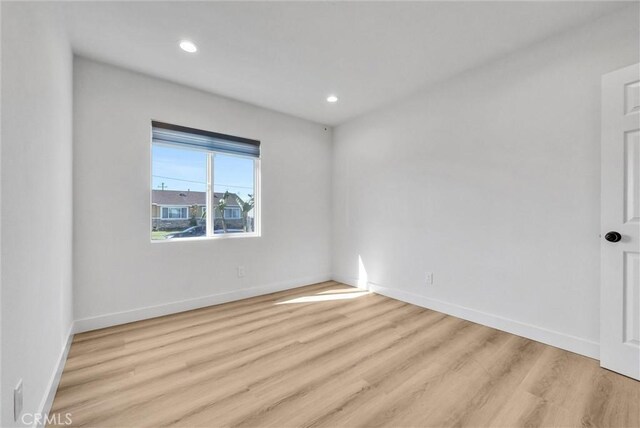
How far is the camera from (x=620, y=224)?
6.07 ft

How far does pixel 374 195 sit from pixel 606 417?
2.79m

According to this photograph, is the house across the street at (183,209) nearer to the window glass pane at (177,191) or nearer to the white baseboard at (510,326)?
the window glass pane at (177,191)

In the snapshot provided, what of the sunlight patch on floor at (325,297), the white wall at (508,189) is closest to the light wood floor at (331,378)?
the white wall at (508,189)

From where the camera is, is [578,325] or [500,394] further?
[578,325]

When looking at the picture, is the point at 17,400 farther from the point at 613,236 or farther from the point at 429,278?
the point at 613,236

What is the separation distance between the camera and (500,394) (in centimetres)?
163

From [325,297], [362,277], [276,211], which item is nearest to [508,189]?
[362,277]

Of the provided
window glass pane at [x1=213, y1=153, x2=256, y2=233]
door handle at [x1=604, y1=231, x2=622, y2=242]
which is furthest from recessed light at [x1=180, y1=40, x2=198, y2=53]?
door handle at [x1=604, y1=231, x2=622, y2=242]

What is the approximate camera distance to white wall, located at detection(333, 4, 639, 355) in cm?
207

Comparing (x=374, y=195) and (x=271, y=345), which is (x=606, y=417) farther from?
(x=374, y=195)

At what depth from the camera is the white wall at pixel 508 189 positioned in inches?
81.4

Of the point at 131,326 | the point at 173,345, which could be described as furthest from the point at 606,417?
the point at 131,326

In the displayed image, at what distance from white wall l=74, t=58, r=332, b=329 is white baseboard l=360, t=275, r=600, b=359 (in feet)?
5.76

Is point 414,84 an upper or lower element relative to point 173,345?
upper
